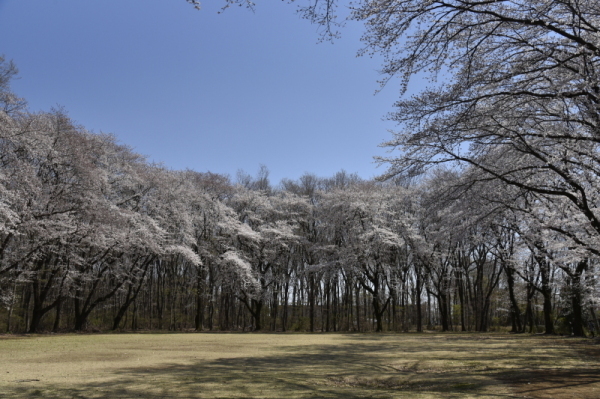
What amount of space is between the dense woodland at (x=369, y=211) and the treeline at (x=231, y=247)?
151 mm

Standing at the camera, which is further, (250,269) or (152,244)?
(250,269)

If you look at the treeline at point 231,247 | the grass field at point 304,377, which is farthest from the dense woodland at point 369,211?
the grass field at point 304,377

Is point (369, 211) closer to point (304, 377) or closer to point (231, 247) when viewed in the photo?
point (231, 247)

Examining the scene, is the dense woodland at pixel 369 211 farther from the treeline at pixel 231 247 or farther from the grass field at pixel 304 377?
the grass field at pixel 304 377

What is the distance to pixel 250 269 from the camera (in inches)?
1240

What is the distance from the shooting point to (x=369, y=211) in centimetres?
3145

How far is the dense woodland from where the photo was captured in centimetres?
836

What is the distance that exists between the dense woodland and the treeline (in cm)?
15

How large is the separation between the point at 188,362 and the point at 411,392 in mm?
5845

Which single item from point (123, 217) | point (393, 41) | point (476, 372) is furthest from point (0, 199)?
point (476, 372)

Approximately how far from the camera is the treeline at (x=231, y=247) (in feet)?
62.1

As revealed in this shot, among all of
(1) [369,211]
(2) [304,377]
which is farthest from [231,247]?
(2) [304,377]

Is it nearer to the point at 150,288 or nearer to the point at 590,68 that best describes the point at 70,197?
the point at 150,288

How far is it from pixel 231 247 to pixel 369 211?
11116 millimetres
